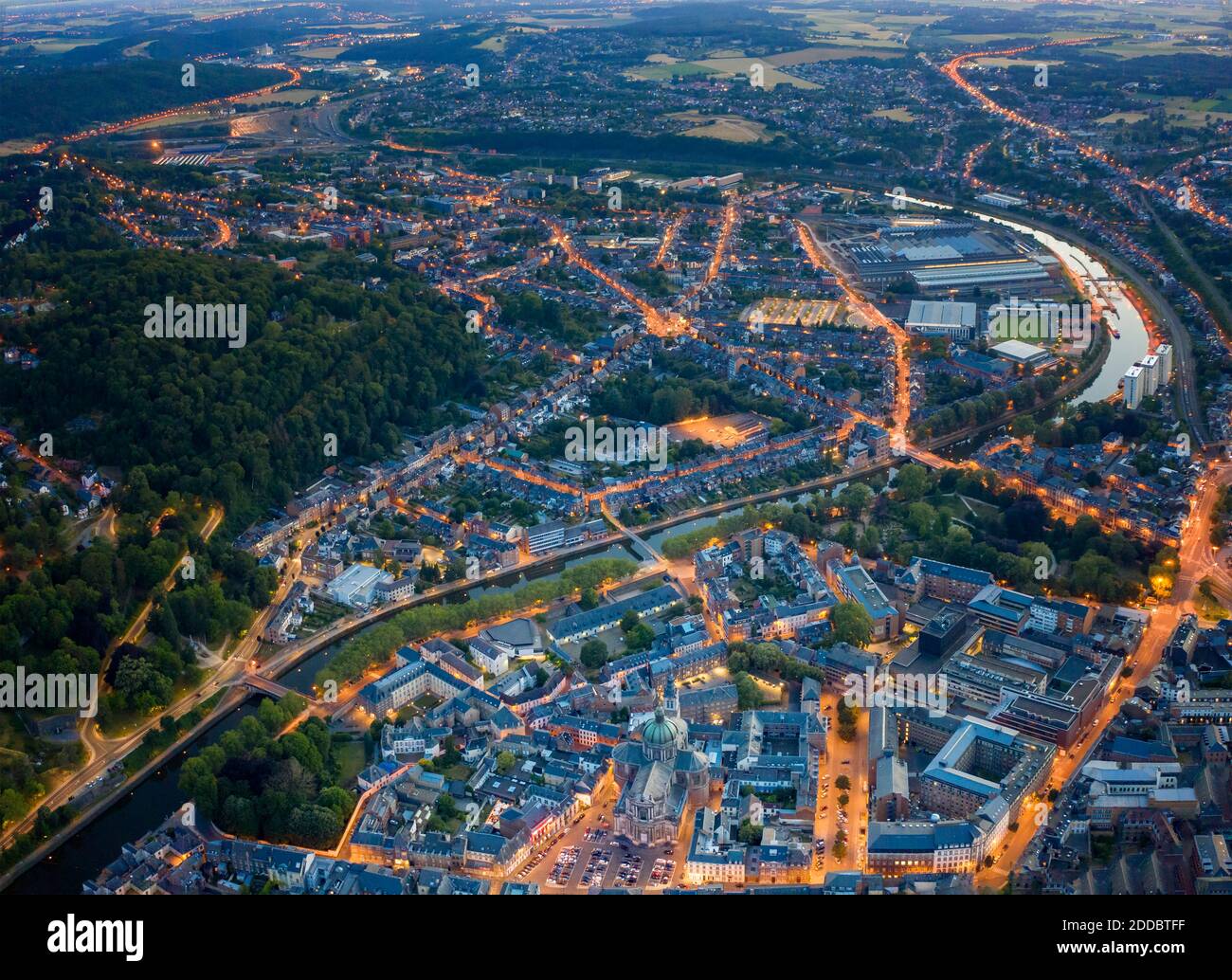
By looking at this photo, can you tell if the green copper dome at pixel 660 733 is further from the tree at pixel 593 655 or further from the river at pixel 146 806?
the river at pixel 146 806

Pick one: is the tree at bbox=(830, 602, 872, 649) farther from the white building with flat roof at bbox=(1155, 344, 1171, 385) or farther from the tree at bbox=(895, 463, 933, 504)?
the white building with flat roof at bbox=(1155, 344, 1171, 385)

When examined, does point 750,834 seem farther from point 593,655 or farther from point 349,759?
point 349,759

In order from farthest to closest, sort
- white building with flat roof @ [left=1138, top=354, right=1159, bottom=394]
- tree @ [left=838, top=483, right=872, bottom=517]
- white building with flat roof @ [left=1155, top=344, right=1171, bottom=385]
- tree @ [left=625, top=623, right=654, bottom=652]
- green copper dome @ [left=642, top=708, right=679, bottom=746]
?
white building with flat roof @ [left=1155, top=344, right=1171, bottom=385] < white building with flat roof @ [left=1138, top=354, right=1159, bottom=394] < tree @ [left=838, top=483, right=872, bottom=517] < tree @ [left=625, top=623, right=654, bottom=652] < green copper dome @ [left=642, top=708, right=679, bottom=746]

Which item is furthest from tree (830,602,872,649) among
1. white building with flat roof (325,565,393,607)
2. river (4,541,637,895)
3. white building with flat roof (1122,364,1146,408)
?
white building with flat roof (1122,364,1146,408)

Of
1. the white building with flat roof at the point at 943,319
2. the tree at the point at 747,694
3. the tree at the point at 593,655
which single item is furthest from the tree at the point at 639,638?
the white building with flat roof at the point at 943,319

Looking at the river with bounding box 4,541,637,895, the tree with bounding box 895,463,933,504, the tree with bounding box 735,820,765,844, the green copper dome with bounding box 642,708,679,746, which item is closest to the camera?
the tree with bounding box 735,820,765,844

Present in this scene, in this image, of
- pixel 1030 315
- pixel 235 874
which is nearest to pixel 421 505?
pixel 235 874

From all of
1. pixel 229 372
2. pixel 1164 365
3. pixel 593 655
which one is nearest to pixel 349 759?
pixel 593 655
